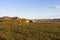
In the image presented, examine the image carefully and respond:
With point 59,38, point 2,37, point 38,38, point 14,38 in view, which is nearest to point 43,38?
point 38,38

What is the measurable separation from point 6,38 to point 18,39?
1.16 metres

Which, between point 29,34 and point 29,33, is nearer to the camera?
point 29,34

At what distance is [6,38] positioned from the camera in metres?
17.0

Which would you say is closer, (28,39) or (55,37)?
(28,39)

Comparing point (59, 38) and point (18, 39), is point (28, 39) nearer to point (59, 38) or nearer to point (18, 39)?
point (18, 39)

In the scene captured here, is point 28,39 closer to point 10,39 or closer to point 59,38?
point 10,39

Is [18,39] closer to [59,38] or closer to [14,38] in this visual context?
[14,38]

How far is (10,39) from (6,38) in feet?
1.76

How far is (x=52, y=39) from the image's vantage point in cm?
1719

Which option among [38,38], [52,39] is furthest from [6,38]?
[52,39]

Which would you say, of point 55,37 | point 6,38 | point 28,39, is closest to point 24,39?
point 28,39

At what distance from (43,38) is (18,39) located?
7.60 feet

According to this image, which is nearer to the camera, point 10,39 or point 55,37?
point 10,39

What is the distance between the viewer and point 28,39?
1645 centimetres
